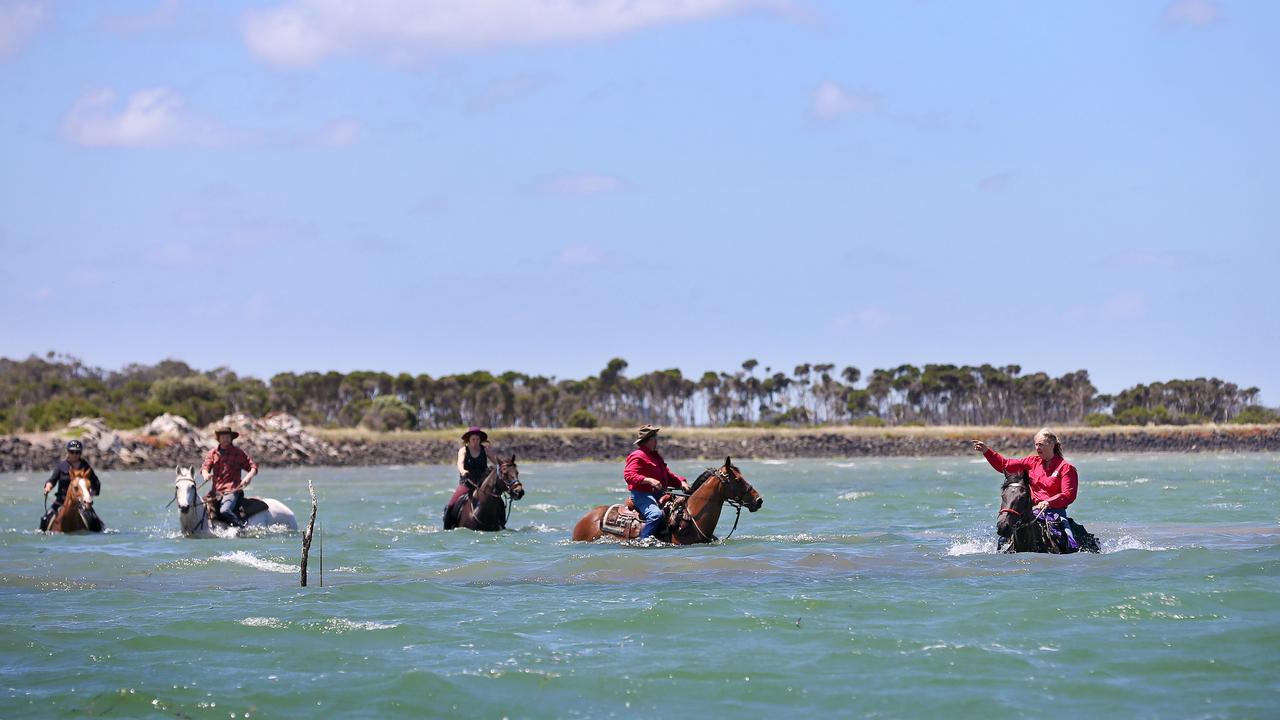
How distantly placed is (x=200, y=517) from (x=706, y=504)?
25.7ft

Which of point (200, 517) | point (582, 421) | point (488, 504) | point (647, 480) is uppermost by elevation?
point (582, 421)

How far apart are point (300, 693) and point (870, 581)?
676cm

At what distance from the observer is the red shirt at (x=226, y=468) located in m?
20.6

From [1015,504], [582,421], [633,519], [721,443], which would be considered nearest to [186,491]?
[633,519]

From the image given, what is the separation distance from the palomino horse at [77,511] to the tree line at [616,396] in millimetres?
69049

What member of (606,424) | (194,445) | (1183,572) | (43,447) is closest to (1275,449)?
(606,424)

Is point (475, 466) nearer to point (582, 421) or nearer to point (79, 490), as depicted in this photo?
point (79, 490)

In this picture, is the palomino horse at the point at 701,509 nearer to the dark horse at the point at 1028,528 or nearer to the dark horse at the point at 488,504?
the dark horse at the point at 488,504

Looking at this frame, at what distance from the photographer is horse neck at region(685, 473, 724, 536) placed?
18.2m

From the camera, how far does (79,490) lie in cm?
2198

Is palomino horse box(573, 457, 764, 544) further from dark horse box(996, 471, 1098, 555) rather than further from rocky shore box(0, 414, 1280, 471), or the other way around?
rocky shore box(0, 414, 1280, 471)

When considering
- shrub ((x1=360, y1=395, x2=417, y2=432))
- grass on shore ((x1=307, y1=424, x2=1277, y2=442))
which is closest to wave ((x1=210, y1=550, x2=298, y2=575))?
grass on shore ((x1=307, y1=424, x2=1277, y2=442))

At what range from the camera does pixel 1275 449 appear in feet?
282

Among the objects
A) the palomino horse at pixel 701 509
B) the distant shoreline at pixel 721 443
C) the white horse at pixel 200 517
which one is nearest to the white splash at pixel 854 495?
the palomino horse at pixel 701 509
